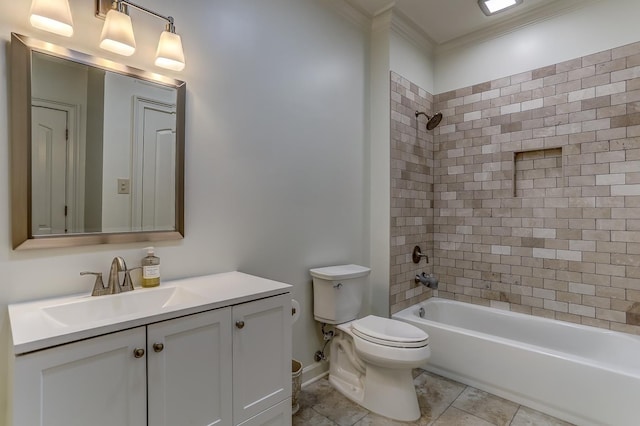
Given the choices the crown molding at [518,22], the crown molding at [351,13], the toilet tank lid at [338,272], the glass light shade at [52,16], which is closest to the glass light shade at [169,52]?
the glass light shade at [52,16]

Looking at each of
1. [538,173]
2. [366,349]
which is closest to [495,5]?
[538,173]

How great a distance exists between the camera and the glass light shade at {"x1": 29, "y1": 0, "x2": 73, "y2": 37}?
117 cm

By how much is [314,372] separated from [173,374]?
142 cm

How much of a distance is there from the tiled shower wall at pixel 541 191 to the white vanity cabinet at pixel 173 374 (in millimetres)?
1540

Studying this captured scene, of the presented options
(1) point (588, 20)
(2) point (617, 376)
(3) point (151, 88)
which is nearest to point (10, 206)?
(3) point (151, 88)

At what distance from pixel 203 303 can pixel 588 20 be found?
3214 mm

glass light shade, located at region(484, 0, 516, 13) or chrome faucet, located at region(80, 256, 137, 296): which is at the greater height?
glass light shade, located at region(484, 0, 516, 13)

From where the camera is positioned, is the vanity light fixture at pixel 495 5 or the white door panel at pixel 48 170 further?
the vanity light fixture at pixel 495 5

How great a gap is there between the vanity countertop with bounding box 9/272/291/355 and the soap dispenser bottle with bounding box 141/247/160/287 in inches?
1.4


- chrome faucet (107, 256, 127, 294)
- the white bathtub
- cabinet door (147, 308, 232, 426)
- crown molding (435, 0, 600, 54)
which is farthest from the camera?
crown molding (435, 0, 600, 54)

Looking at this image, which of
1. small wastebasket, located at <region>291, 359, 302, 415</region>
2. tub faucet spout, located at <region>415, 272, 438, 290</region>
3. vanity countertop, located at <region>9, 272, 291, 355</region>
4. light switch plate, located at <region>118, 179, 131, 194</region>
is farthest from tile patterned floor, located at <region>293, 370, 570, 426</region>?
light switch plate, located at <region>118, 179, 131, 194</region>

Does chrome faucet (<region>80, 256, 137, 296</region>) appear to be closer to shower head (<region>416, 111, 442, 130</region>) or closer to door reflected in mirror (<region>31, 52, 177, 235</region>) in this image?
door reflected in mirror (<region>31, 52, 177, 235</region>)

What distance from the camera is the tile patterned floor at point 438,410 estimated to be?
75.0 inches

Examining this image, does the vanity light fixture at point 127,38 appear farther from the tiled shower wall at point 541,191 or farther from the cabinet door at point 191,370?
the tiled shower wall at point 541,191
